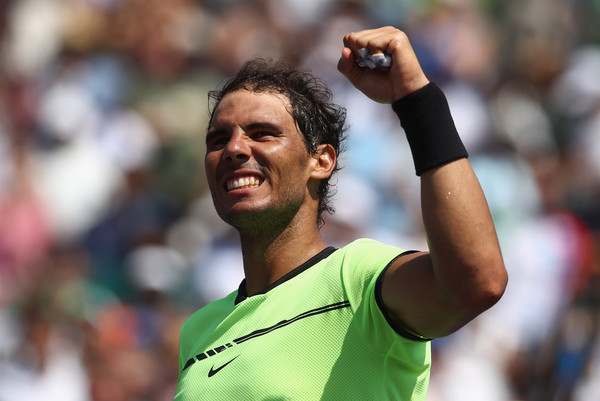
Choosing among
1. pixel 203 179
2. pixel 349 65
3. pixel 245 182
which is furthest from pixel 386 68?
pixel 203 179

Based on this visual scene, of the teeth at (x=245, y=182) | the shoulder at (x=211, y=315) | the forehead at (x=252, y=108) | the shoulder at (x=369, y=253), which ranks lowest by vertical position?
the shoulder at (x=211, y=315)

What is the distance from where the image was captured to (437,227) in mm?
1941

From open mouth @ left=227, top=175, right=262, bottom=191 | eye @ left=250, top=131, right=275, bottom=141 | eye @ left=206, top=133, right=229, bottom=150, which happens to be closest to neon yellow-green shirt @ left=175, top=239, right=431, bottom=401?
open mouth @ left=227, top=175, right=262, bottom=191

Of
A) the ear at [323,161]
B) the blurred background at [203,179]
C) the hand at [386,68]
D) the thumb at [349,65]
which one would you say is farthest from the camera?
the blurred background at [203,179]

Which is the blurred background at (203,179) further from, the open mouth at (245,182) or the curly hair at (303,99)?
the open mouth at (245,182)

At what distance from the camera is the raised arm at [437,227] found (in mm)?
1913

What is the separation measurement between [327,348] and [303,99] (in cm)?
105

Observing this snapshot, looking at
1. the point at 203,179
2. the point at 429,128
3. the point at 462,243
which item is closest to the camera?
the point at 462,243

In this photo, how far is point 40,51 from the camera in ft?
25.5

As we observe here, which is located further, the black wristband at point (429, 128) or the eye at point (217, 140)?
the eye at point (217, 140)

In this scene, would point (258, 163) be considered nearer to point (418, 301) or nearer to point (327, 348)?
point (327, 348)

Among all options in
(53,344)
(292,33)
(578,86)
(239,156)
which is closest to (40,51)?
(292,33)

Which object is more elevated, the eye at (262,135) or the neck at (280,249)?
the eye at (262,135)

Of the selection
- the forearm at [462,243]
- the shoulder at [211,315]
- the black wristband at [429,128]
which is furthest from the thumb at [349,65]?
the shoulder at [211,315]
